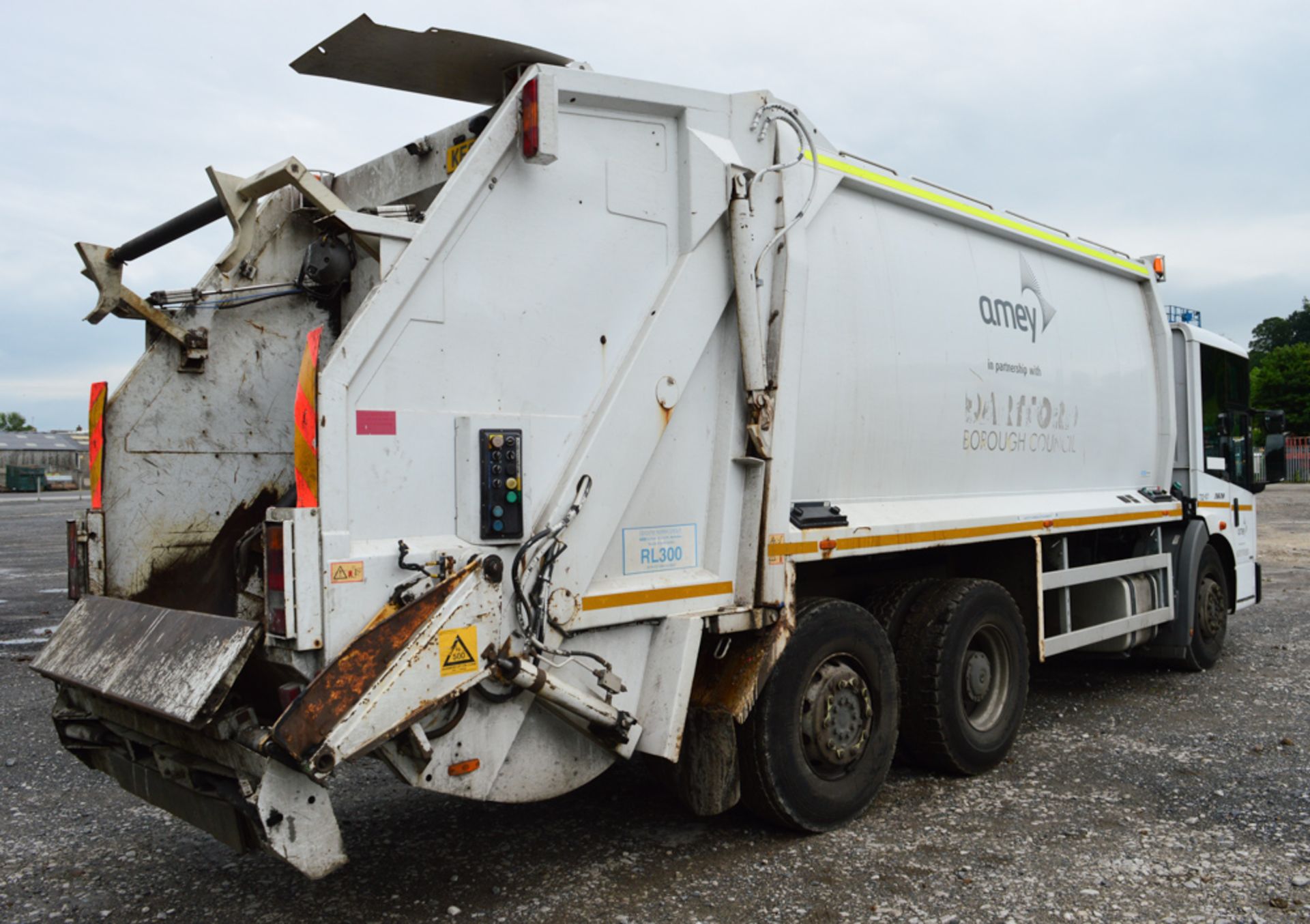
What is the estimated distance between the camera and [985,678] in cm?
525

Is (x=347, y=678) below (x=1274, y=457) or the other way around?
below

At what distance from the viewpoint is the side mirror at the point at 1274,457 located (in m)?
8.41

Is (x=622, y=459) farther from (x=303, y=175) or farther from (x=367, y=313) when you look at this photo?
(x=303, y=175)

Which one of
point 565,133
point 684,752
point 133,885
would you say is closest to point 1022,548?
point 684,752

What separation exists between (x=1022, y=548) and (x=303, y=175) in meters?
4.08

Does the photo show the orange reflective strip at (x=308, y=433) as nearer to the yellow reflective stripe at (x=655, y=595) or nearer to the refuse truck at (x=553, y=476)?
the refuse truck at (x=553, y=476)

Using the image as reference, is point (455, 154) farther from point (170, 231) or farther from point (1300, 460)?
point (1300, 460)

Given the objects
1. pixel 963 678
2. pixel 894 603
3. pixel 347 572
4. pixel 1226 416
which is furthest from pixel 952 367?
pixel 1226 416

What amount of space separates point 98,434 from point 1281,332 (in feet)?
287

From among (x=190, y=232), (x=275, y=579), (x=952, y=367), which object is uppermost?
(x=190, y=232)

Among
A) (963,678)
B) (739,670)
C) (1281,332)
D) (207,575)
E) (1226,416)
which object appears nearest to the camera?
(739,670)

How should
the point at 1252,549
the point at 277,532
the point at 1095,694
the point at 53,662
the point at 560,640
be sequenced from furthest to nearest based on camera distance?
the point at 1252,549 < the point at 1095,694 < the point at 53,662 < the point at 560,640 < the point at 277,532

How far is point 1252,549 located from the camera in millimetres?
8594

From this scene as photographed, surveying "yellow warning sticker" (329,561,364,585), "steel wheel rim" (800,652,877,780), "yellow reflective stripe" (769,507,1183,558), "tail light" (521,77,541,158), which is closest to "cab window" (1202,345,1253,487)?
"yellow reflective stripe" (769,507,1183,558)
